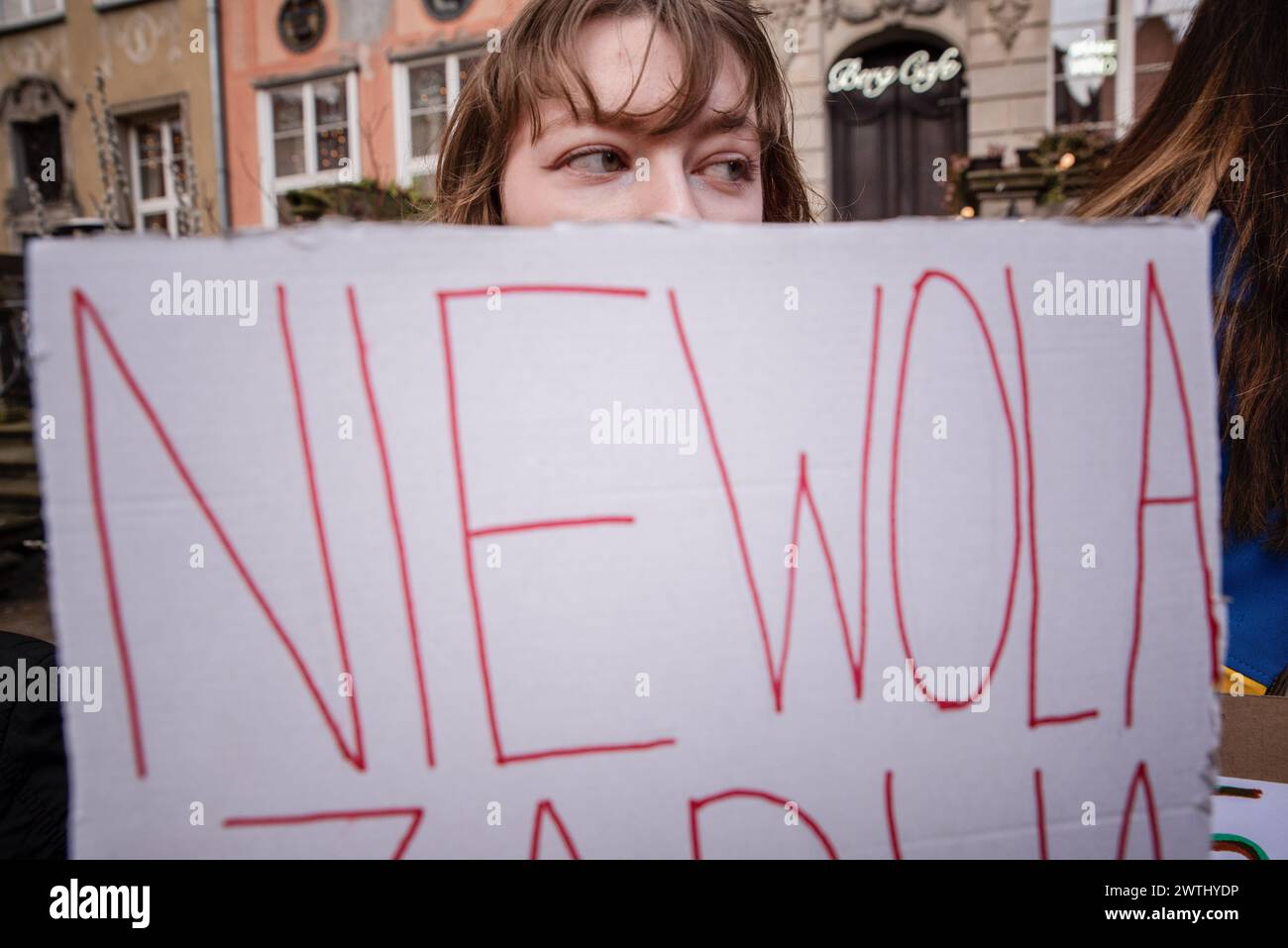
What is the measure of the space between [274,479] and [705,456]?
296 millimetres

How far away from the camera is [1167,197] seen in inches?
35.3

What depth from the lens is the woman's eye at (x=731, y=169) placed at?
3.05 ft

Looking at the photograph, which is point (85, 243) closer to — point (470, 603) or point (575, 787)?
point (470, 603)

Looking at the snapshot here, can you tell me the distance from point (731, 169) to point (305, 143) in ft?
24.3

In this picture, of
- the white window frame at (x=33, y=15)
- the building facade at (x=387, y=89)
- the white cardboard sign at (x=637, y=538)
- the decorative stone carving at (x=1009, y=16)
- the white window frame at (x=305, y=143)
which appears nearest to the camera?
the white cardboard sign at (x=637, y=538)

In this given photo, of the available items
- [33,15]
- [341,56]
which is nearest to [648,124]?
[341,56]

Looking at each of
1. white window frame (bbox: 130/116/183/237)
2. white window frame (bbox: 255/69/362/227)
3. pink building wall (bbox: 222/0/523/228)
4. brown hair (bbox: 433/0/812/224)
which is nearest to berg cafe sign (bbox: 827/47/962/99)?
pink building wall (bbox: 222/0/523/228)

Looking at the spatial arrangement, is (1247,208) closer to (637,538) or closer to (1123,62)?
(637,538)

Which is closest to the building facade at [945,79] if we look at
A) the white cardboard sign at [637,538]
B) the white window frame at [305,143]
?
the white window frame at [305,143]

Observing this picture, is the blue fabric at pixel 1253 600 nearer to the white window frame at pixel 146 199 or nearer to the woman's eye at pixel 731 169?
the woman's eye at pixel 731 169

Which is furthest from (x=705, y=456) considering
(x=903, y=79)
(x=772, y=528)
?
(x=903, y=79)

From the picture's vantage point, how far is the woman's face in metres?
0.87

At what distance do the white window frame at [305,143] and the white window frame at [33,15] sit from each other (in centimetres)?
234

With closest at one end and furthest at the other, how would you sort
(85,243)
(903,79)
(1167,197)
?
(85,243)
(1167,197)
(903,79)
